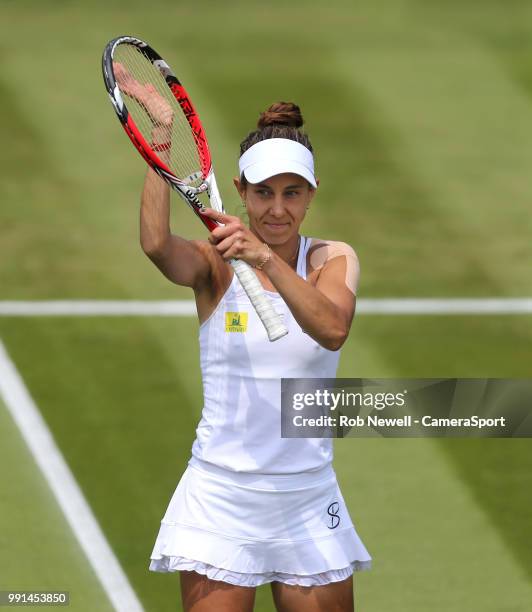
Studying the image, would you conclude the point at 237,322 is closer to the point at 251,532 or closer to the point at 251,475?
the point at 251,475

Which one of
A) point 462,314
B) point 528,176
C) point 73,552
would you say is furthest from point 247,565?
point 528,176

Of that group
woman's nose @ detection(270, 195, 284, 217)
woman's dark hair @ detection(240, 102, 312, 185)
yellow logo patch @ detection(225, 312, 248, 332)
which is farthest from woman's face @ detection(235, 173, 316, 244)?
yellow logo patch @ detection(225, 312, 248, 332)

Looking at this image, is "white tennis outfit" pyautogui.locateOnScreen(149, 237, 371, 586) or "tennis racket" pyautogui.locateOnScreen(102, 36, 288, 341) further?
"white tennis outfit" pyautogui.locateOnScreen(149, 237, 371, 586)

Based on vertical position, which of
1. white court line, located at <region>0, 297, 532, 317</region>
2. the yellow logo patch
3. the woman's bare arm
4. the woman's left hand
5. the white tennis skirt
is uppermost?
white court line, located at <region>0, 297, 532, 317</region>

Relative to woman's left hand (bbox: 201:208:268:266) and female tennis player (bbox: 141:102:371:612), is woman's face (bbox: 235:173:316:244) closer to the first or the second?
female tennis player (bbox: 141:102:371:612)

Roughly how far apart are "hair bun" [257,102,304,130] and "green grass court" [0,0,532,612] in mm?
2916

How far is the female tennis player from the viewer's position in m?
6.50

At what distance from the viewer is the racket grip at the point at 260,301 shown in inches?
247

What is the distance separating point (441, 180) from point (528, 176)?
777 mm

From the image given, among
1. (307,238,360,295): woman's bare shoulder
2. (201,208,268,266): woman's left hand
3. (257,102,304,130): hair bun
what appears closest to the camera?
(201,208,268,266): woman's left hand

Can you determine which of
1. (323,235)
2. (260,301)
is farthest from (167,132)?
(323,235)

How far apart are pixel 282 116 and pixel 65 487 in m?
3.47

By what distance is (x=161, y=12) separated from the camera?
51.8 feet

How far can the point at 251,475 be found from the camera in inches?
259
